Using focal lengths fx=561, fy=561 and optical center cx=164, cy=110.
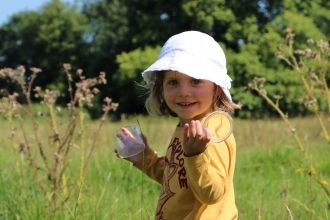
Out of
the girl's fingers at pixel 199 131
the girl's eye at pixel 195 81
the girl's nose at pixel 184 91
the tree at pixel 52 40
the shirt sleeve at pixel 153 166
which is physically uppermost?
the girl's eye at pixel 195 81

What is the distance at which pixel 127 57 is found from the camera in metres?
26.8

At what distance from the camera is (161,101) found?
98.6 inches

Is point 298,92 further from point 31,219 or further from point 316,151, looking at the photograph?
point 31,219

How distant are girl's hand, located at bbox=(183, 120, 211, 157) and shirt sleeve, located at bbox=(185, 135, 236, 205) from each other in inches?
1.2

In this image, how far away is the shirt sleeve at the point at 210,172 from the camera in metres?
1.78

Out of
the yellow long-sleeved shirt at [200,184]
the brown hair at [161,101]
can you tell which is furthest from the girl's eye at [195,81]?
the yellow long-sleeved shirt at [200,184]

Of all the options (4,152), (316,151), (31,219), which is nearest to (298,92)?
(316,151)

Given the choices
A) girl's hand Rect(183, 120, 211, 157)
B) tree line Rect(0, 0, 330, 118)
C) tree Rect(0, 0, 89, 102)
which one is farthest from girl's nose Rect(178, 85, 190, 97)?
tree Rect(0, 0, 89, 102)

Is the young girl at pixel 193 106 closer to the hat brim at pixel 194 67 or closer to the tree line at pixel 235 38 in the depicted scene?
the hat brim at pixel 194 67

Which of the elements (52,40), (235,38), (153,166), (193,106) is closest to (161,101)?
(153,166)

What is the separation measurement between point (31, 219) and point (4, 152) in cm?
253

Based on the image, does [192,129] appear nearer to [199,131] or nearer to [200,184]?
[199,131]

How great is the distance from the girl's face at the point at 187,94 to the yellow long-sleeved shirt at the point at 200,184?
0.14 m

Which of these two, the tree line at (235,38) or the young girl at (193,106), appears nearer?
the young girl at (193,106)
